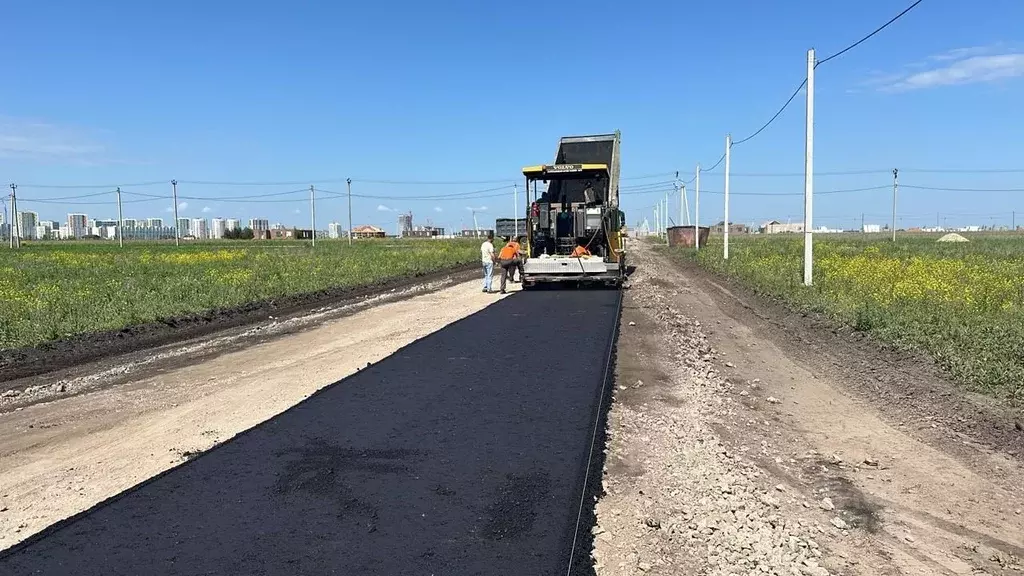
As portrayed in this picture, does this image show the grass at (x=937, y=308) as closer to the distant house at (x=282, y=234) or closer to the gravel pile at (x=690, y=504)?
the gravel pile at (x=690, y=504)

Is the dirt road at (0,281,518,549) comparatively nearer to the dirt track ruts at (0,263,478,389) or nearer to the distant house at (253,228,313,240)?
Answer: the dirt track ruts at (0,263,478,389)

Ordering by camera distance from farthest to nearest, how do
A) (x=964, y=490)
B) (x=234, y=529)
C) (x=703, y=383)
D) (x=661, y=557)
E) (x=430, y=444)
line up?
(x=703, y=383), (x=430, y=444), (x=964, y=490), (x=234, y=529), (x=661, y=557)

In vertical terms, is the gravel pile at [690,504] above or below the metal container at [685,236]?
below

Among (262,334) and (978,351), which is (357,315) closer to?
(262,334)

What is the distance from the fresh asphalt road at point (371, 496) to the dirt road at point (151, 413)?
1.10 feet

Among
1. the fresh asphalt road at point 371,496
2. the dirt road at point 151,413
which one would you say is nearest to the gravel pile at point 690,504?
the fresh asphalt road at point 371,496

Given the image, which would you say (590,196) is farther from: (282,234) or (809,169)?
(282,234)

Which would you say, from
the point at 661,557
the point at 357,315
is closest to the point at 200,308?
the point at 357,315

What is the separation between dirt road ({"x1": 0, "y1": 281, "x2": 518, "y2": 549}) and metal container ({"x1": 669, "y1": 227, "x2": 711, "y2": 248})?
129 feet

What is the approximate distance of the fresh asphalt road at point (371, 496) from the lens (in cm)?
354

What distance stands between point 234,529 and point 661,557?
2263 millimetres

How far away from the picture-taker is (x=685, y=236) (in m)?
49.3

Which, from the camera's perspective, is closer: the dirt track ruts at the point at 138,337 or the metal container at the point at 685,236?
the dirt track ruts at the point at 138,337

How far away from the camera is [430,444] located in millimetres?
5332
